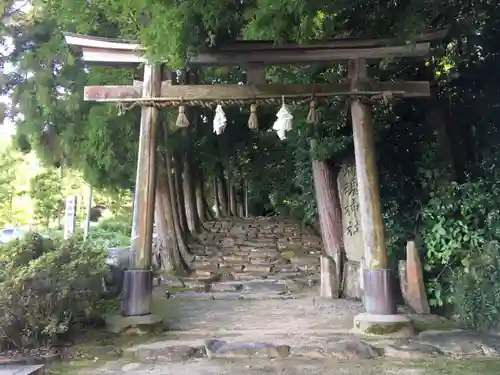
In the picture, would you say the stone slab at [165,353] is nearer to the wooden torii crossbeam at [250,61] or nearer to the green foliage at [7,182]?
the wooden torii crossbeam at [250,61]

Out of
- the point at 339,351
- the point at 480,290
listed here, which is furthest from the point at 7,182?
the point at 480,290

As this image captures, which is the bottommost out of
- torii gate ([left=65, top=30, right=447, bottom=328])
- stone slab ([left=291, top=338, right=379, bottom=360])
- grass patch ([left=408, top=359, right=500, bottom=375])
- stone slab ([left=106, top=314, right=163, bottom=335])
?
grass patch ([left=408, top=359, right=500, bottom=375])

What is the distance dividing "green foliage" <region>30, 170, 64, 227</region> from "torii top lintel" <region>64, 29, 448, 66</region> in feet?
64.2

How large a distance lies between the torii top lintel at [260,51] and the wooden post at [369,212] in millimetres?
234

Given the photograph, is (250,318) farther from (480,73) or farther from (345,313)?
(480,73)

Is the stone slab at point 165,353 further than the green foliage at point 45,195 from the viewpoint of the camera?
No

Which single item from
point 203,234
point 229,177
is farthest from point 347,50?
point 229,177

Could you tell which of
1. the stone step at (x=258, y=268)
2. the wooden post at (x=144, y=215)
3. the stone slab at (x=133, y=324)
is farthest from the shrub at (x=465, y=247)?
the stone step at (x=258, y=268)

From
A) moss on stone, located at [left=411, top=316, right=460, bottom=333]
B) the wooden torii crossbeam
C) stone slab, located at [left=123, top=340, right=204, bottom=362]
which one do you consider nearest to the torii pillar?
the wooden torii crossbeam

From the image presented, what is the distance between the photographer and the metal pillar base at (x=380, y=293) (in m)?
6.19

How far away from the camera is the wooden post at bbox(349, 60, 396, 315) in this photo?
6215 millimetres

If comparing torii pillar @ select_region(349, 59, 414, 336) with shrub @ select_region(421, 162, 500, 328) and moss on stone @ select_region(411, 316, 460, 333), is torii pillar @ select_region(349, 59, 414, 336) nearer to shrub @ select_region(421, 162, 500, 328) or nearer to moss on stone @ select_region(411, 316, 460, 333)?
moss on stone @ select_region(411, 316, 460, 333)

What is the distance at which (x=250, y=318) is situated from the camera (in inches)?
291

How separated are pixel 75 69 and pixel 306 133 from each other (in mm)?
4951
